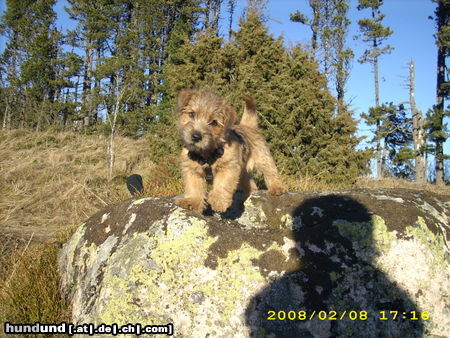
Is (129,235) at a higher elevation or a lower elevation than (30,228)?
higher

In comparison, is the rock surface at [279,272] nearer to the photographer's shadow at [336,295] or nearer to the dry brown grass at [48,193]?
the photographer's shadow at [336,295]

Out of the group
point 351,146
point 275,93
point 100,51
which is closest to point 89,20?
point 100,51

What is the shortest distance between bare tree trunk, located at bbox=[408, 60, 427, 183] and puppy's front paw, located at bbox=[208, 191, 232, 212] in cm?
2342

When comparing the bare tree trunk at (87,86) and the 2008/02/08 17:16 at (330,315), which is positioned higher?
the bare tree trunk at (87,86)

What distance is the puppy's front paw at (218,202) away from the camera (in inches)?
151

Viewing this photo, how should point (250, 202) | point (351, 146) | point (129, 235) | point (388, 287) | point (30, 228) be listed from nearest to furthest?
point (388, 287)
point (129, 235)
point (250, 202)
point (30, 228)
point (351, 146)

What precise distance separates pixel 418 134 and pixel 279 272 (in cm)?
2555

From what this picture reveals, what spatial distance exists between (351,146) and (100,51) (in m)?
29.1

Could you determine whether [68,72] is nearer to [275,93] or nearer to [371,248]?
[275,93]

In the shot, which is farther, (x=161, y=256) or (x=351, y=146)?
(x=351, y=146)

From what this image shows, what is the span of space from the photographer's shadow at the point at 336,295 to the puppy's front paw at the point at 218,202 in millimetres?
869

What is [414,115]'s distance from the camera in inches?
991

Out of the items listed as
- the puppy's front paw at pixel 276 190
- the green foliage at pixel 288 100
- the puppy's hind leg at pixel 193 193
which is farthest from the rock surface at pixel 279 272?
the green foliage at pixel 288 100

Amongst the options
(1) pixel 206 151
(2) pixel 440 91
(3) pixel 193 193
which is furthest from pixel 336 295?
(2) pixel 440 91
